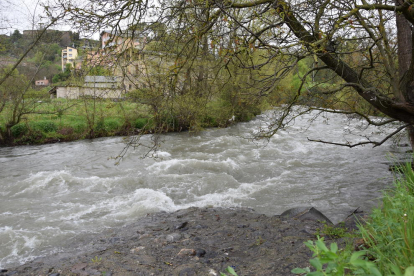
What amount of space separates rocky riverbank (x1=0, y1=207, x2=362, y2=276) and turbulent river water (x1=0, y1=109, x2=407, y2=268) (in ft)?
2.70

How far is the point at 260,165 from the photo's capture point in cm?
1186

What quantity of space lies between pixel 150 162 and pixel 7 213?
545cm

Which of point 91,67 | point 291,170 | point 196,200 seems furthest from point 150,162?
point 91,67

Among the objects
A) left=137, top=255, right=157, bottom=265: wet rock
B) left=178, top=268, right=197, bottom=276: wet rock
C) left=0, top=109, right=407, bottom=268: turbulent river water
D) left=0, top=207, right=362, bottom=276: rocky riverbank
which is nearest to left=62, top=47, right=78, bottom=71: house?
left=0, top=109, right=407, bottom=268: turbulent river water

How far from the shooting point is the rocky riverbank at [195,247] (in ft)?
13.3

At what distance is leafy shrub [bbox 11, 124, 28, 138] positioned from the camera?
55.0 ft

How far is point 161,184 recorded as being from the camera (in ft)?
31.4

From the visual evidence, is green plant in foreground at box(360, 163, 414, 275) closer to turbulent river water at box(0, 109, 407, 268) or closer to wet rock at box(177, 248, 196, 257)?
turbulent river water at box(0, 109, 407, 268)

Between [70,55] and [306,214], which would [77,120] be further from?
[306,214]

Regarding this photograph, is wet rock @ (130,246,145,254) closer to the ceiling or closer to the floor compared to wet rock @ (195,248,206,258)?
closer to the floor

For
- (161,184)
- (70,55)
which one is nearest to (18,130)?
(70,55)

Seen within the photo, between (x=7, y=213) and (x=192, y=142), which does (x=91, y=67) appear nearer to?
(x=7, y=213)

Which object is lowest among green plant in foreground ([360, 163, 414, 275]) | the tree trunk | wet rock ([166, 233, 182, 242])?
wet rock ([166, 233, 182, 242])

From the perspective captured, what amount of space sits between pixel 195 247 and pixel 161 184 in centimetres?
477
